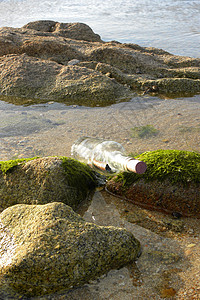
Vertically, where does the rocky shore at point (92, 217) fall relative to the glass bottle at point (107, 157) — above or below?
below

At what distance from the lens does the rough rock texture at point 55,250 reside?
193 centimetres

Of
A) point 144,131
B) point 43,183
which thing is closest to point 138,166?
point 43,183

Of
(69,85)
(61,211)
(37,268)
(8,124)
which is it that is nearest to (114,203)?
(61,211)

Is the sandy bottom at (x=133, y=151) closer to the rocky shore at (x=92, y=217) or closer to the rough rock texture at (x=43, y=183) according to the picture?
the rocky shore at (x=92, y=217)

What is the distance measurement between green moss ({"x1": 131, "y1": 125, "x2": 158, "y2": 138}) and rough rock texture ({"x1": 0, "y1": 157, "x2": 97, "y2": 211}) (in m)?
1.74

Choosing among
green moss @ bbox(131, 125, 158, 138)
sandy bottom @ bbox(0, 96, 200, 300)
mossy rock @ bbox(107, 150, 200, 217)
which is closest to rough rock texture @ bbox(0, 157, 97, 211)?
sandy bottom @ bbox(0, 96, 200, 300)

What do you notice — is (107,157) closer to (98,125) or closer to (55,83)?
(98,125)

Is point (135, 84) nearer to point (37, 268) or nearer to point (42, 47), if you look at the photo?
point (42, 47)

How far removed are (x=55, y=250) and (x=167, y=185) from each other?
1.30m

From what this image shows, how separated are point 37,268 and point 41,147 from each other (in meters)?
2.50

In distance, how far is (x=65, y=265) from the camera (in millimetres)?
1942

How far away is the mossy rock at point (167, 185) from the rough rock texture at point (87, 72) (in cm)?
324

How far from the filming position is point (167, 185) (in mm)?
2777

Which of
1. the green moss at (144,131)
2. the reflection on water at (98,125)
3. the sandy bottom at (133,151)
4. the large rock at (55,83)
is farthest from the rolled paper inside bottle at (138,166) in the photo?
the large rock at (55,83)
